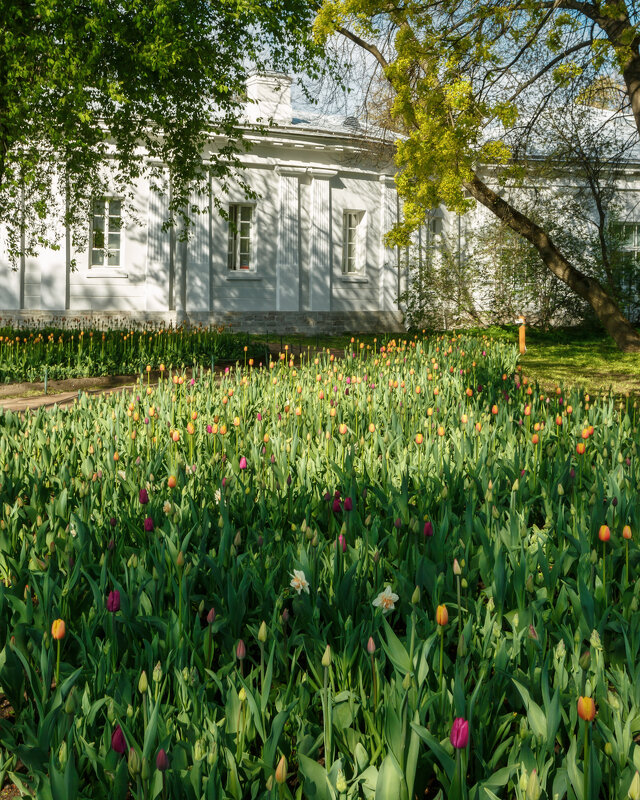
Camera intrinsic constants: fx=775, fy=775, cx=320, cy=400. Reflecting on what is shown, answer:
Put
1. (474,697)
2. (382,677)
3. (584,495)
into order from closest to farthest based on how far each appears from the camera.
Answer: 1. (474,697)
2. (382,677)
3. (584,495)

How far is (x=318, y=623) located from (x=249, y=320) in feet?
66.4

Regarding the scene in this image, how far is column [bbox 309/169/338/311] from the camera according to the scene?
23.0 m

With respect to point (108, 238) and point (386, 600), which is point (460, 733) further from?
point (108, 238)

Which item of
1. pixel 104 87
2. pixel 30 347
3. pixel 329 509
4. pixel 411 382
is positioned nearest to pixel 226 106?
pixel 104 87

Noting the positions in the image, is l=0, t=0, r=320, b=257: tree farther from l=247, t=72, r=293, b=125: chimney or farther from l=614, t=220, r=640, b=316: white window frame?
l=614, t=220, r=640, b=316: white window frame

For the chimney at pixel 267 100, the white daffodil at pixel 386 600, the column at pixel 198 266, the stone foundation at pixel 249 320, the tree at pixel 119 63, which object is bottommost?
the white daffodil at pixel 386 600

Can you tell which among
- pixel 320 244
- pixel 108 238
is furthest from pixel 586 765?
pixel 320 244

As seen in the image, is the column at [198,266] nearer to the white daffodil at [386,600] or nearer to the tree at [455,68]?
the tree at [455,68]

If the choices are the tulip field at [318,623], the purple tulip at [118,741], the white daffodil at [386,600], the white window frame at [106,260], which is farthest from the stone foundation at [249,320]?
the purple tulip at [118,741]

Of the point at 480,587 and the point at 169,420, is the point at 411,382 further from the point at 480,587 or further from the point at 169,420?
the point at 480,587

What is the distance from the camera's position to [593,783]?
1503mm

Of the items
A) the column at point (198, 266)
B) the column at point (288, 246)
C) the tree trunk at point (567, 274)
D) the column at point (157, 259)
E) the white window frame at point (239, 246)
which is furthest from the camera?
the column at point (288, 246)

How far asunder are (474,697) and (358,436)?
3.14 meters

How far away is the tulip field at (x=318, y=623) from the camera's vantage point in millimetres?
1580
